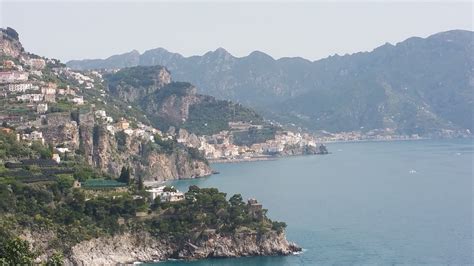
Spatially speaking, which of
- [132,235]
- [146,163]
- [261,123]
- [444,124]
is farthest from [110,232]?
[444,124]

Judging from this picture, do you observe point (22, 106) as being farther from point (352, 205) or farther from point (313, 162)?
point (313, 162)

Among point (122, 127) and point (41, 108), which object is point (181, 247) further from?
point (122, 127)

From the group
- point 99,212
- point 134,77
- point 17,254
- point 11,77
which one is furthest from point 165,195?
point 134,77

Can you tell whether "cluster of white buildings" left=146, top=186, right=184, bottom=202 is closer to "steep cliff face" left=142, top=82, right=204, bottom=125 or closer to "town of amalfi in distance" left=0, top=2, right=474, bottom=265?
"town of amalfi in distance" left=0, top=2, right=474, bottom=265

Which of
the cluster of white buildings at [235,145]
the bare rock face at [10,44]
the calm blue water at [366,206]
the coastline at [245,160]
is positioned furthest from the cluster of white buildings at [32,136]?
the coastline at [245,160]

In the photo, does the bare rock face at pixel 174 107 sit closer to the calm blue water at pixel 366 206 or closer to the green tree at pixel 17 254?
the calm blue water at pixel 366 206

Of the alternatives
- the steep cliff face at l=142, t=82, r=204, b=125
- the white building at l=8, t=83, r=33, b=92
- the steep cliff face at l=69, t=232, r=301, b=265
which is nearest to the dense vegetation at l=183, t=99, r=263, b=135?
the steep cliff face at l=142, t=82, r=204, b=125
